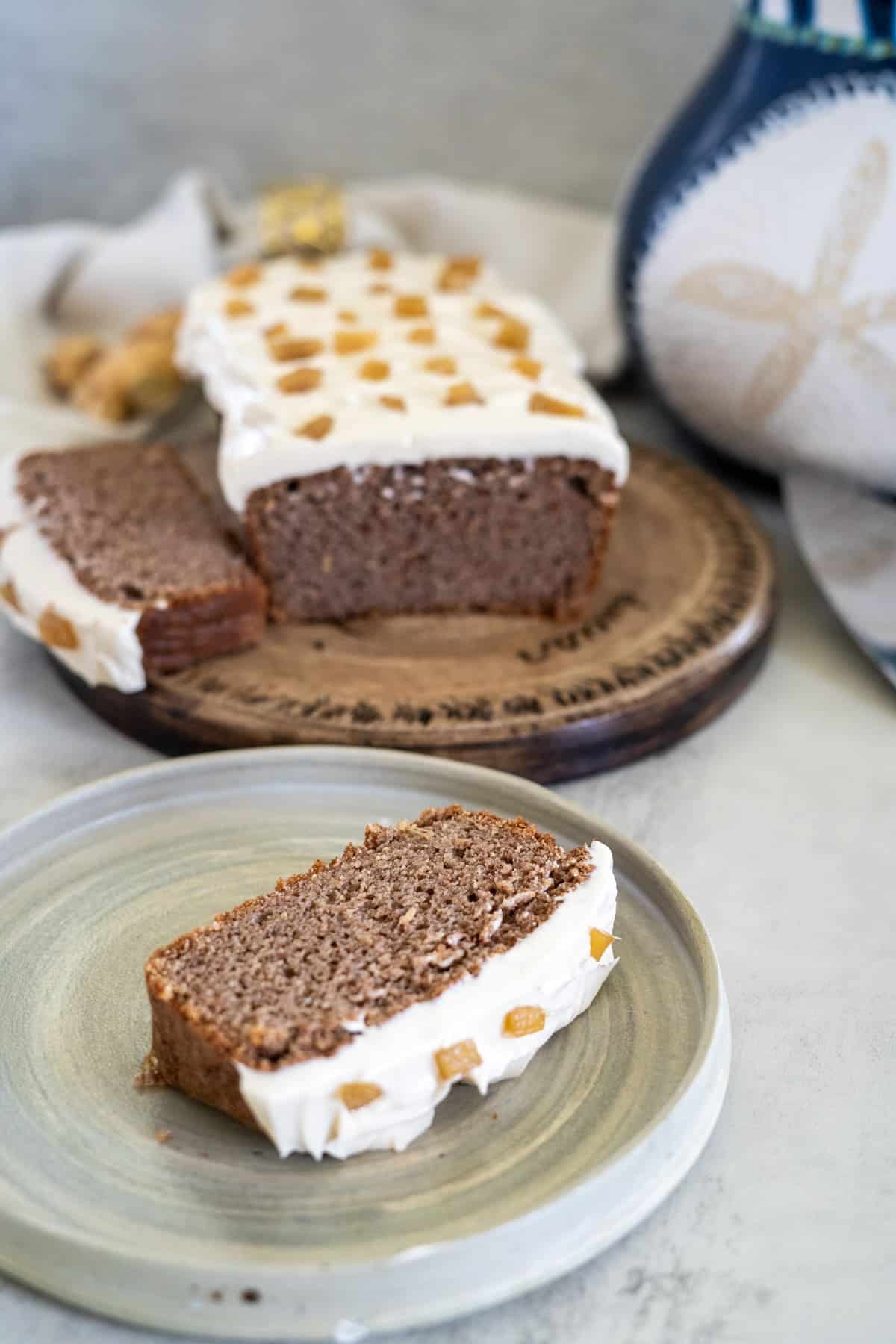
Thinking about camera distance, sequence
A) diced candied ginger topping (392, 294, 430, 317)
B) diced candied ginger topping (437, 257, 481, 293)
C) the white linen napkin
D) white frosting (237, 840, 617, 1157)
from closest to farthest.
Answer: white frosting (237, 840, 617, 1157), diced candied ginger topping (392, 294, 430, 317), diced candied ginger topping (437, 257, 481, 293), the white linen napkin


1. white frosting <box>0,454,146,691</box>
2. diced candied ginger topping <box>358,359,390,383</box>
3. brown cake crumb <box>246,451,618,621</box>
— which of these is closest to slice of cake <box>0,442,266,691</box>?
white frosting <box>0,454,146,691</box>

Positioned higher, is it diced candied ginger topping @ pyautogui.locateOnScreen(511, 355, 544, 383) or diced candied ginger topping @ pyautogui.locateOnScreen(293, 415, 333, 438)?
diced candied ginger topping @ pyautogui.locateOnScreen(511, 355, 544, 383)

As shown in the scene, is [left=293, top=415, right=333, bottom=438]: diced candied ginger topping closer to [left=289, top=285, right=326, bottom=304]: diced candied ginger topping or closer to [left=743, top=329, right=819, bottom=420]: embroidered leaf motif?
[left=289, top=285, right=326, bottom=304]: diced candied ginger topping

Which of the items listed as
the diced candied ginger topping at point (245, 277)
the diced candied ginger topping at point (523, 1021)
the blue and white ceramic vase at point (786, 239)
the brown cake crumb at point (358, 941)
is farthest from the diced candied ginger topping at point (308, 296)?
the diced candied ginger topping at point (523, 1021)

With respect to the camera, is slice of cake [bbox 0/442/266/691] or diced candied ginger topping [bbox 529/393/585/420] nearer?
slice of cake [bbox 0/442/266/691]

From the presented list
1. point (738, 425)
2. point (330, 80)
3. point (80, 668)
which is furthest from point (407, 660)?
point (330, 80)

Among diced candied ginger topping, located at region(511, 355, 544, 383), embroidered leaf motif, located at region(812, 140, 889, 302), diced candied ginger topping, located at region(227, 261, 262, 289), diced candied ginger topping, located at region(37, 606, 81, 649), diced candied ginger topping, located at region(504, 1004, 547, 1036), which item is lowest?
diced candied ginger topping, located at region(37, 606, 81, 649)

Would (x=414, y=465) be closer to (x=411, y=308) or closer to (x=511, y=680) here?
(x=511, y=680)
